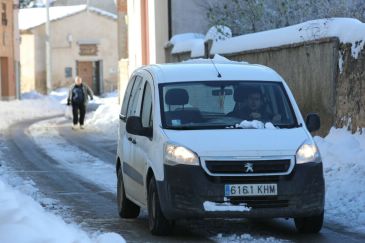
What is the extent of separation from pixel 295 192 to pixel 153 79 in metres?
2.17

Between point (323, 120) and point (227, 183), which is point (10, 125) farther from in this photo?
point (227, 183)

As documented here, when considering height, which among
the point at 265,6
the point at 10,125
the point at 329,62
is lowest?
the point at 10,125

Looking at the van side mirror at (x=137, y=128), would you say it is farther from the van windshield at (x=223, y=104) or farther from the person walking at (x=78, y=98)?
the person walking at (x=78, y=98)

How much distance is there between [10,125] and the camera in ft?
106

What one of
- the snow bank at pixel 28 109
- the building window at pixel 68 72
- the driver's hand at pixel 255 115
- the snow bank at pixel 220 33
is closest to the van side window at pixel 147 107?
the driver's hand at pixel 255 115

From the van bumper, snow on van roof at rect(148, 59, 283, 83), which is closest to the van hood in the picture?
the van bumper

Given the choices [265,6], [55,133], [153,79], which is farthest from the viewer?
[55,133]

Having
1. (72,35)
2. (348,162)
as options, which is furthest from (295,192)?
(72,35)

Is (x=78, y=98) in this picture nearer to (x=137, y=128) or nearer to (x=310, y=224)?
(x=137, y=128)

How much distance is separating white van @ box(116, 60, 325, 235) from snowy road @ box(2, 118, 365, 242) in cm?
25

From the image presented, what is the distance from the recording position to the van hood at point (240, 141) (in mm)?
8648

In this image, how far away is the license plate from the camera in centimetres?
861

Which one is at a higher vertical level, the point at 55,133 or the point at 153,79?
the point at 153,79

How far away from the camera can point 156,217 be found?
898 centimetres
